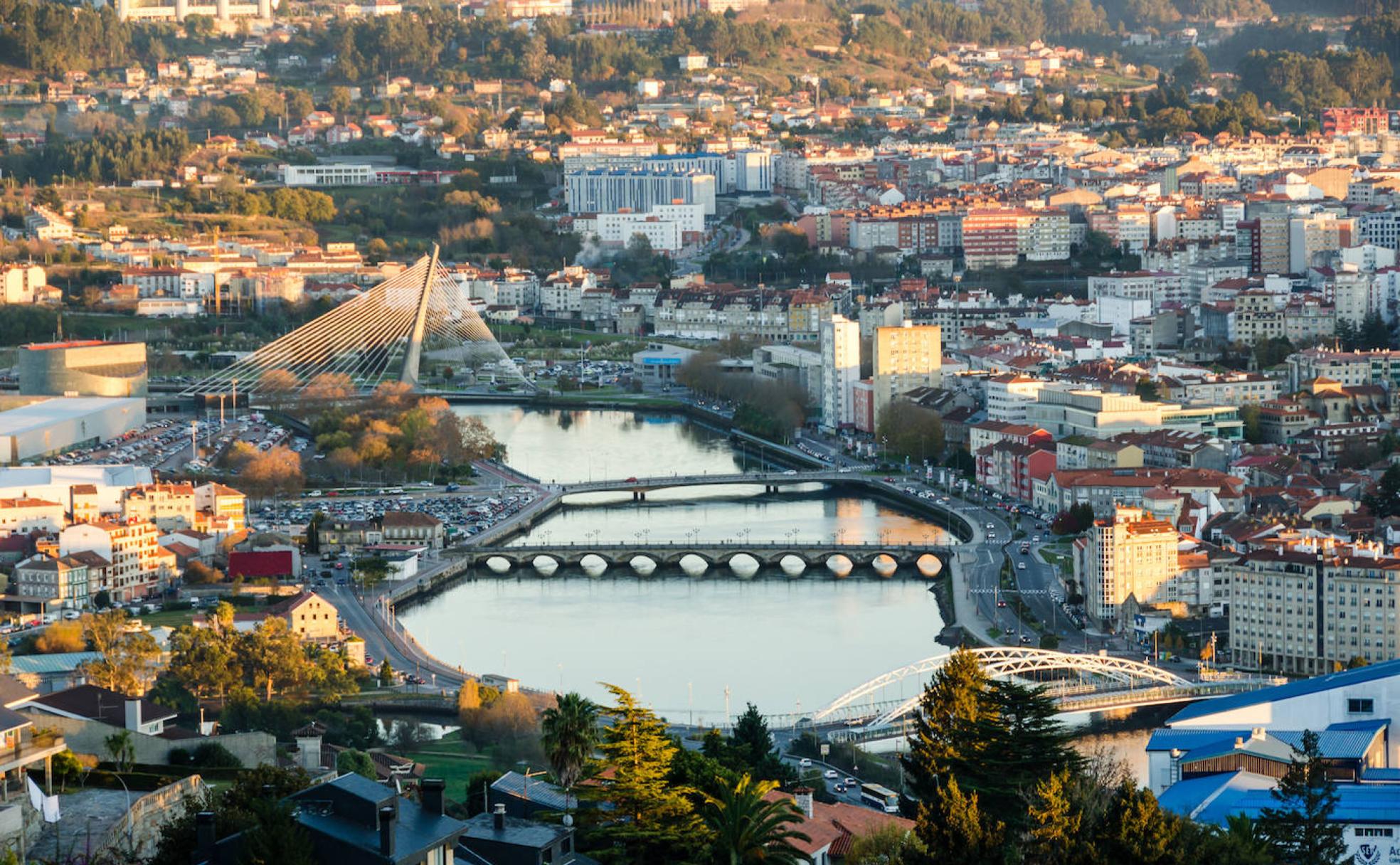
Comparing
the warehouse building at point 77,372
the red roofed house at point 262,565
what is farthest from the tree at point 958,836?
the warehouse building at point 77,372

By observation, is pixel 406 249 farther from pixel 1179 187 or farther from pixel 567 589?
pixel 567 589

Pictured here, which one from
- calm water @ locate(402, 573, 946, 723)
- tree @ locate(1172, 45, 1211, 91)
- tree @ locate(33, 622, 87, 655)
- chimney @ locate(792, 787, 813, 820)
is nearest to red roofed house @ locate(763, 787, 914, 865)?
chimney @ locate(792, 787, 813, 820)

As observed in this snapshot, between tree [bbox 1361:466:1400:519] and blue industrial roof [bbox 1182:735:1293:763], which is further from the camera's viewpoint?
tree [bbox 1361:466:1400:519]

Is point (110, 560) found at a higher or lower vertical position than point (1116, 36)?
lower

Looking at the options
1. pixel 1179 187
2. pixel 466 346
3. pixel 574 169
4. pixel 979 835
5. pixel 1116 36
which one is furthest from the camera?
Result: pixel 1116 36

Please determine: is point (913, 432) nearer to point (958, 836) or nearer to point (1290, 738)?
point (1290, 738)

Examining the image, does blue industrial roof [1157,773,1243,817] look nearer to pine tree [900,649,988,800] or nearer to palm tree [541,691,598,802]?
pine tree [900,649,988,800]

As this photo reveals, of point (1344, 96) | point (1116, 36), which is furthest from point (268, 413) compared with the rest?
point (1116, 36)
